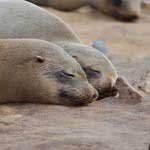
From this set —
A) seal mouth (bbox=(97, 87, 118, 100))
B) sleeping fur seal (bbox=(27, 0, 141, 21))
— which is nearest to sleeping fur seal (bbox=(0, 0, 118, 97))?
seal mouth (bbox=(97, 87, 118, 100))


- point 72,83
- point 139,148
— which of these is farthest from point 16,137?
point 72,83

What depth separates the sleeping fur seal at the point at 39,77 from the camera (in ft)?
15.3

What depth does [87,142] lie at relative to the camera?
3645 millimetres

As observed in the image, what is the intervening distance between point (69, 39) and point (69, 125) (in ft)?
5.52

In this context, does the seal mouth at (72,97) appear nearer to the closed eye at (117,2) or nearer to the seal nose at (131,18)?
the seal nose at (131,18)

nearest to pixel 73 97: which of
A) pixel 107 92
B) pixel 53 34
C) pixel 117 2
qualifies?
pixel 107 92

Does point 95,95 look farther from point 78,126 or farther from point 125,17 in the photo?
point 125,17

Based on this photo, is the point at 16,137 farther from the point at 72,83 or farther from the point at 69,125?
the point at 72,83

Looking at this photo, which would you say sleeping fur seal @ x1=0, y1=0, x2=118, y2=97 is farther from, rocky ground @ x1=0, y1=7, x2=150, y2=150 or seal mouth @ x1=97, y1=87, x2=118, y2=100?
rocky ground @ x1=0, y1=7, x2=150, y2=150

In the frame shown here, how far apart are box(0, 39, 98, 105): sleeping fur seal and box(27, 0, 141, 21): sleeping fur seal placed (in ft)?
16.3

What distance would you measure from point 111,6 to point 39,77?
5.45m

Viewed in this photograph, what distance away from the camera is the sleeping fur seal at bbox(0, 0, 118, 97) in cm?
525

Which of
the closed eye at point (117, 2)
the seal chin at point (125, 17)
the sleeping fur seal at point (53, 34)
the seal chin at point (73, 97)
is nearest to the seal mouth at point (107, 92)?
the sleeping fur seal at point (53, 34)

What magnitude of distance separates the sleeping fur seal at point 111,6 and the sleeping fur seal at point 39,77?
195 inches
